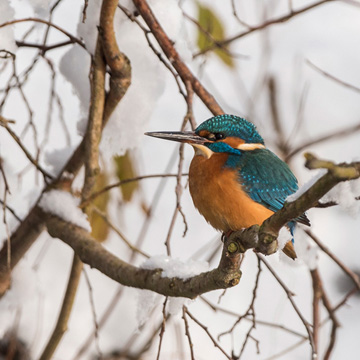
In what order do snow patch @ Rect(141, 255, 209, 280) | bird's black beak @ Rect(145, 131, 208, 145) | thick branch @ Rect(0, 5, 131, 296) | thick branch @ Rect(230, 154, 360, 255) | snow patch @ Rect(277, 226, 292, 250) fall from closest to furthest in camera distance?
thick branch @ Rect(230, 154, 360, 255) < snow patch @ Rect(277, 226, 292, 250) < snow patch @ Rect(141, 255, 209, 280) < bird's black beak @ Rect(145, 131, 208, 145) < thick branch @ Rect(0, 5, 131, 296)

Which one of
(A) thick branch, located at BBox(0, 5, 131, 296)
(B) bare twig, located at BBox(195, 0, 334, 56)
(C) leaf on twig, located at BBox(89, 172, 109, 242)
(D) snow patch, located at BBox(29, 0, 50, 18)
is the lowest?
(A) thick branch, located at BBox(0, 5, 131, 296)

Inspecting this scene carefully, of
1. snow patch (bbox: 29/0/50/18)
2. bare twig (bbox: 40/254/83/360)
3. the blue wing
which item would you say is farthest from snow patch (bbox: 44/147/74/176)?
the blue wing

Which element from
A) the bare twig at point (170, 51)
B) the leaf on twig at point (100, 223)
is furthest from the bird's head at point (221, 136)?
the leaf on twig at point (100, 223)

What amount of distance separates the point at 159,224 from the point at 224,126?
173 cm

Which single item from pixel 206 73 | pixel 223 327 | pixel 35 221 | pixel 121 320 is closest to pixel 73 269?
pixel 35 221

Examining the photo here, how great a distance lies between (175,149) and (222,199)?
1.46 meters

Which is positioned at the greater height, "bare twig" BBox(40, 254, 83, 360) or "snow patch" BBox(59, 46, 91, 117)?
"snow patch" BBox(59, 46, 91, 117)

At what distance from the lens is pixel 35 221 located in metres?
2.46

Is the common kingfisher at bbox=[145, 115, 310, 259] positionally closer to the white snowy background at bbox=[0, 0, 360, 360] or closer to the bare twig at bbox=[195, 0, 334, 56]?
the white snowy background at bbox=[0, 0, 360, 360]

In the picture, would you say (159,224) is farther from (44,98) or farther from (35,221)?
(35,221)

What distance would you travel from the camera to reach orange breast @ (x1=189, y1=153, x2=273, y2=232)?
205 cm

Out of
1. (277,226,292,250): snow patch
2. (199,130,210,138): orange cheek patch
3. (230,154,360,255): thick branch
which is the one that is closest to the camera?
(230,154,360,255): thick branch

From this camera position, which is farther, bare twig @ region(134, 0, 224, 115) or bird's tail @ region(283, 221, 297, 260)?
bare twig @ region(134, 0, 224, 115)

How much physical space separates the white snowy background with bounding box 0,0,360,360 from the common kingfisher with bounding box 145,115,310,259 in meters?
0.17
